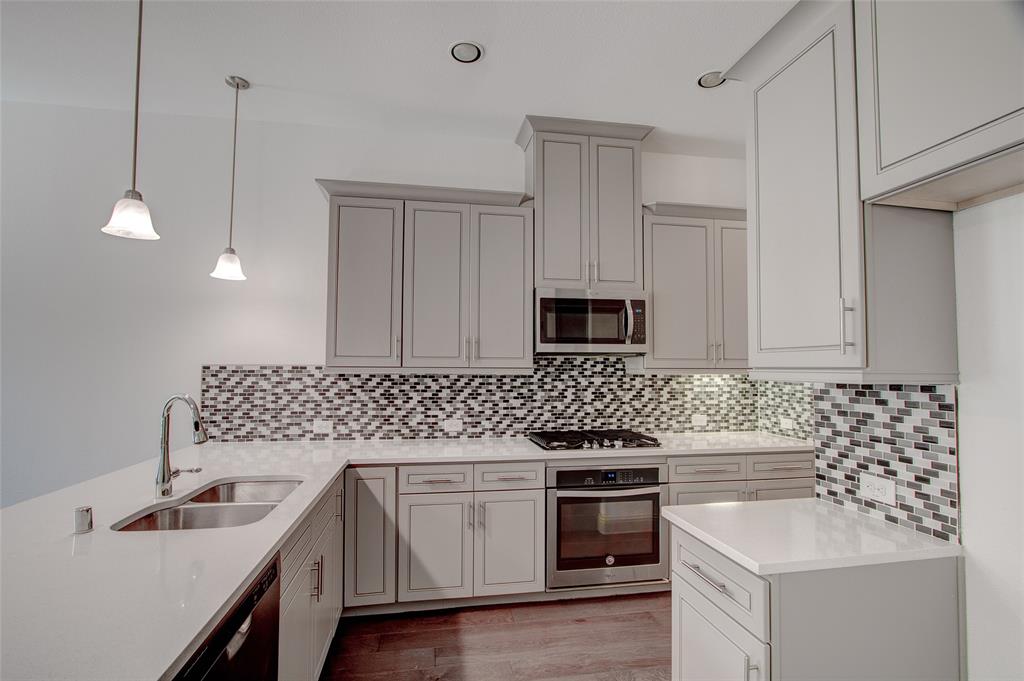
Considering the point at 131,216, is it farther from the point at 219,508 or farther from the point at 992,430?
the point at 992,430

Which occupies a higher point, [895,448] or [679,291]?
[679,291]

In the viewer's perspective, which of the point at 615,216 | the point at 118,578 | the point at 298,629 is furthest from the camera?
the point at 615,216

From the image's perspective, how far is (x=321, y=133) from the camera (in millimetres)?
3195

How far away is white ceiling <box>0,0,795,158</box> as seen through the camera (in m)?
2.12

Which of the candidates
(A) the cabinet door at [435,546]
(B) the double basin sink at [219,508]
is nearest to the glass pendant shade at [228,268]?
(B) the double basin sink at [219,508]

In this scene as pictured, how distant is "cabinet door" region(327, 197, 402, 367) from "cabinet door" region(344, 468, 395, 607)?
0.64m

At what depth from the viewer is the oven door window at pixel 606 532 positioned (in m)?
2.77

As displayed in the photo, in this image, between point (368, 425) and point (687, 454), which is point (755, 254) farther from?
point (368, 425)

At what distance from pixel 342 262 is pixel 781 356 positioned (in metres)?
2.22

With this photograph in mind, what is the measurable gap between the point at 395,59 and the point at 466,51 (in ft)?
1.18

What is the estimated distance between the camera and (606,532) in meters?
2.80

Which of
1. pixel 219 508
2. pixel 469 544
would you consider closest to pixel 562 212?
pixel 469 544

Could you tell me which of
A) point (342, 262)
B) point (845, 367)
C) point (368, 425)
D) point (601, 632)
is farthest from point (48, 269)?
point (845, 367)

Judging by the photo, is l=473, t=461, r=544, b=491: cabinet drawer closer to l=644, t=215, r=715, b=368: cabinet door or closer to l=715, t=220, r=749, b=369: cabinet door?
l=644, t=215, r=715, b=368: cabinet door
